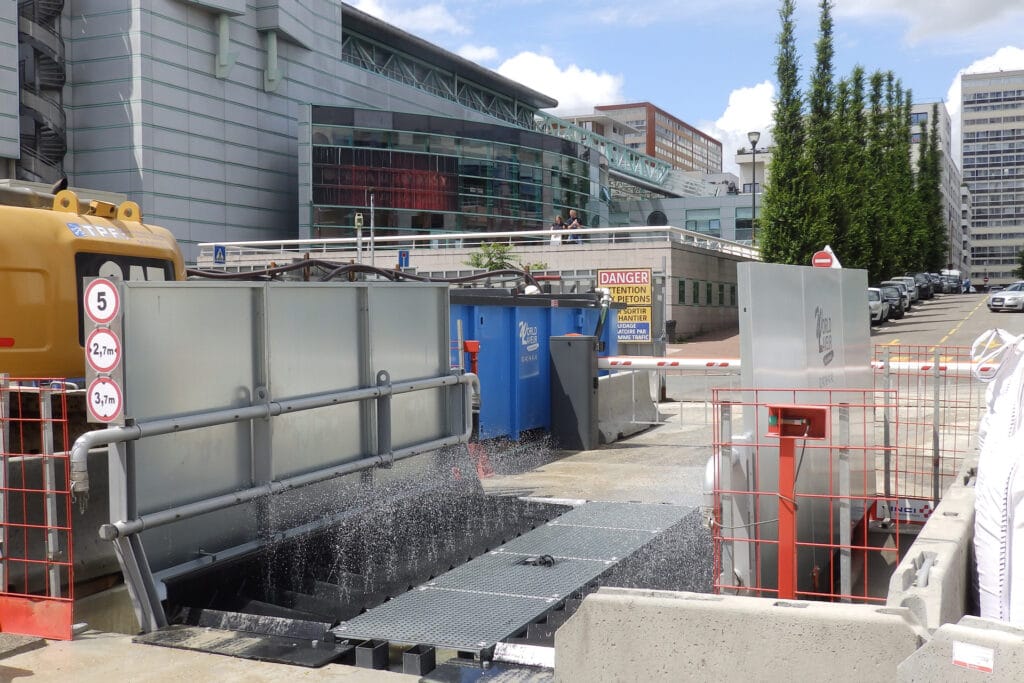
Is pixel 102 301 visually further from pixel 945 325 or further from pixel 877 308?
pixel 945 325

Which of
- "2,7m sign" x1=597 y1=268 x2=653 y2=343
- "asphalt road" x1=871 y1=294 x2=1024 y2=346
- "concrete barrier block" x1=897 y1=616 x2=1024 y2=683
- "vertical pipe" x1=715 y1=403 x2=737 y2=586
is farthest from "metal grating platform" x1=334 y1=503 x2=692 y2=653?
"asphalt road" x1=871 y1=294 x2=1024 y2=346

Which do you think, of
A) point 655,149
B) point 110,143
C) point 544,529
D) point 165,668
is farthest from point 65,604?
point 655,149

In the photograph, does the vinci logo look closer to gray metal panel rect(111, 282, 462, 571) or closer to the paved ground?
the paved ground

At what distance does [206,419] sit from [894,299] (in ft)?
135

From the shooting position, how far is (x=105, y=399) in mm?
5344

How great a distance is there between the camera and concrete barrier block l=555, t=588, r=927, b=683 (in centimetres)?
349

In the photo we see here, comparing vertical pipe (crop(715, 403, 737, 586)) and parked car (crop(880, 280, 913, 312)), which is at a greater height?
parked car (crop(880, 280, 913, 312))

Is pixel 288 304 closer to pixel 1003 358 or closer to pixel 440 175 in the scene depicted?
pixel 1003 358

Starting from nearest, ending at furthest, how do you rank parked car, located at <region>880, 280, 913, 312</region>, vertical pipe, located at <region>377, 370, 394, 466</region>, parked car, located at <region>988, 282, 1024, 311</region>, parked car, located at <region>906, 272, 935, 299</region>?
vertical pipe, located at <region>377, 370, 394, 466</region> < parked car, located at <region>880, 280, 913, 312</region> < parked car, located at <region>988, 282, 1024, 311</region> < parked car, located at <region>906, 272, 935, 299</region>

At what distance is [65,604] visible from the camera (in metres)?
5.22

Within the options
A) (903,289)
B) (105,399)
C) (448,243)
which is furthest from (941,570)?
(903,289)

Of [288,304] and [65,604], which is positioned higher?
[288,304]

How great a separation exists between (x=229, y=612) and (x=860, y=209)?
40161 millimetres

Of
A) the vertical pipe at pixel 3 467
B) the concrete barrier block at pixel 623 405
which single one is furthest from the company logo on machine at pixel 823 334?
the concrete barrier block at pixel 623 405
